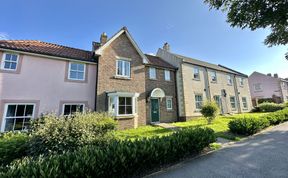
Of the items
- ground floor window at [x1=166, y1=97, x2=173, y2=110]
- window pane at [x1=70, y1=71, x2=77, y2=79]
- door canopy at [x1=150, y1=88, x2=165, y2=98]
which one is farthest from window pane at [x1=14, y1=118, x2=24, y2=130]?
ground floor window at [x1=166, y1=97, x2=173, y2=110]

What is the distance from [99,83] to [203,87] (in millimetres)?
14894

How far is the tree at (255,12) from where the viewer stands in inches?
358

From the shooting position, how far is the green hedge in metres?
3.82

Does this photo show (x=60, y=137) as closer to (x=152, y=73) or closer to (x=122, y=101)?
(x=122, y=101)

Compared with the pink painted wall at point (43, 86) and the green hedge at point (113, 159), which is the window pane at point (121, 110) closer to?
the pink painted wall at point (43, 86)

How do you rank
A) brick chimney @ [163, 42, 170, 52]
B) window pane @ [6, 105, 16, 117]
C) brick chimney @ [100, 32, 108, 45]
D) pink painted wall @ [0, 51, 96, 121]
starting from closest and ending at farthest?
window pane @ [6, 105, 16, 117] < pink painted wall @ [0, 51, 96, 121] < brick chimney @ [100, 32, 108, 45] < brick chimney @ [163, 42, 170, 52]

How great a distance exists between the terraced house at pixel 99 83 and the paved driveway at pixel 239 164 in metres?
8.70

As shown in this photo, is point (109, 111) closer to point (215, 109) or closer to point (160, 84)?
point (160, 84)

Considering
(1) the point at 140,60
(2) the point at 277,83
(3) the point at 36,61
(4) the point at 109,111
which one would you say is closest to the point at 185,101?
(1) the point at 140,60

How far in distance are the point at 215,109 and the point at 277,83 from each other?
33.4 m

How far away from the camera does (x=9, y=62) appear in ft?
35.9

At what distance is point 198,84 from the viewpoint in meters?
20.8

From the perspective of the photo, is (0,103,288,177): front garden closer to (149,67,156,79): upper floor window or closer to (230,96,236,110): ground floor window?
(149,67,156,79): upper floor window

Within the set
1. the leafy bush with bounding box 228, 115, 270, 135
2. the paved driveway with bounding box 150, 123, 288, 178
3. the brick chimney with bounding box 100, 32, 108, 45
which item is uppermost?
the brick chimney with bounding box 100, 32, 108, 45
